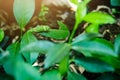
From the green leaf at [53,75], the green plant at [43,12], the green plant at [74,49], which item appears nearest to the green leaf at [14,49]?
the green plant at [74,49]

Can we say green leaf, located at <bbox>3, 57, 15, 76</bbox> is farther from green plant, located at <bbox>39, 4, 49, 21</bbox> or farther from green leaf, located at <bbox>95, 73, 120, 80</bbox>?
green plant, located at <bbox>39, 4, 49, 21</bbox>

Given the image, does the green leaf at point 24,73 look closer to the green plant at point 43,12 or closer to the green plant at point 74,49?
the green plant at point 74,49

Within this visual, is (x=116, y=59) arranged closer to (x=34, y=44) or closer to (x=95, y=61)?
(x=95, y=61)

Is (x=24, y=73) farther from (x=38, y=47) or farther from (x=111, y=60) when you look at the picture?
(x=111, y=60)

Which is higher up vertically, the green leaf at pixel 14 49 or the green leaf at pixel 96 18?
the green leaf at pixel 96 18

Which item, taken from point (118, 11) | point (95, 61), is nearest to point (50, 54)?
point (95, 61)

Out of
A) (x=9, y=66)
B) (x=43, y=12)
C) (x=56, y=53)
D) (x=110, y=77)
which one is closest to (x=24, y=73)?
(x=56, y=53)
